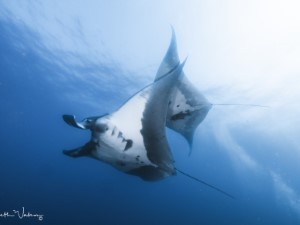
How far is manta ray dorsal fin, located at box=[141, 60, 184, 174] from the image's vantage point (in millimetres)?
3549

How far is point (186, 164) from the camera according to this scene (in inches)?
2901

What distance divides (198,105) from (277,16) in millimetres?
8829

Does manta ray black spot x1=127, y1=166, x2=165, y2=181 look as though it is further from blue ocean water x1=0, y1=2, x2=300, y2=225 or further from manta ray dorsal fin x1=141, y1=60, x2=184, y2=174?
blue ocean water x1=0, y1=2, x2=300, y2=225

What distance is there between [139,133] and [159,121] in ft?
1.26

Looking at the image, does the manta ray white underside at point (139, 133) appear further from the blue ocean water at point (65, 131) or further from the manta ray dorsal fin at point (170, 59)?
the blue ocean water at point (65, 131)

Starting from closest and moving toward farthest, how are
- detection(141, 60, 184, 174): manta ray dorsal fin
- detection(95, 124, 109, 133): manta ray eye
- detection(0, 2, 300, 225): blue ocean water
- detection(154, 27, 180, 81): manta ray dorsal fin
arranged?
1. detection(141, 60, 184, 174): manta ray dorsal fin
2. detection(95, 124, 109, 133): manta ray eye
3. detection(154, 27, 180, 81): manta ray dorsal fin
4. detection(0, 2, 300, 225): blue ocean water

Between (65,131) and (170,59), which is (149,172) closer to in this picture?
(170,59)

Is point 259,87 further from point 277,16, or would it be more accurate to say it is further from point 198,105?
point 198,105

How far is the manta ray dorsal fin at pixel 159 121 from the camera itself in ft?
11.6

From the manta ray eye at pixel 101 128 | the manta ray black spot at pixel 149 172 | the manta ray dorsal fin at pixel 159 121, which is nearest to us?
the manta ray dorsal fin at pixel 159 121

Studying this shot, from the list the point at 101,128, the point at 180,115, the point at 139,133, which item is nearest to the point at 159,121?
the point at 139,133

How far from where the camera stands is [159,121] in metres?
3.75

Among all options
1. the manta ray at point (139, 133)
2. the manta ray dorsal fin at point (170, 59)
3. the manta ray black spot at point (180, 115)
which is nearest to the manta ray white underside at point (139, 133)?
the manta ray at point (139, 133)

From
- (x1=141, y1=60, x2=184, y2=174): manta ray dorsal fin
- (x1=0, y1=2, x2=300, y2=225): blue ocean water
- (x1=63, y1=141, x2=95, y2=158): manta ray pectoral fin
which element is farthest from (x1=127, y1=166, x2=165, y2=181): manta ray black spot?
(x1=0, y1=2, x2=300, y2=225): blue ocean water
